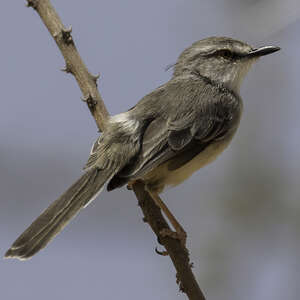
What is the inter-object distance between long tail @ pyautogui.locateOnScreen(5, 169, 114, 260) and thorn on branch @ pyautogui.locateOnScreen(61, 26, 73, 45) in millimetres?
1002

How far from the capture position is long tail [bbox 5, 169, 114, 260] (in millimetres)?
4445

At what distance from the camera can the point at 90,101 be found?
5.04m

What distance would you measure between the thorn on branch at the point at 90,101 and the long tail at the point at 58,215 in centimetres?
50

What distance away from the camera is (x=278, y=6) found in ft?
18.5

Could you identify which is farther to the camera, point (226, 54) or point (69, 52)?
point (226, 54)

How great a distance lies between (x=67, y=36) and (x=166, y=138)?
1.10 meters

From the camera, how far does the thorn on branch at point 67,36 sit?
485cm

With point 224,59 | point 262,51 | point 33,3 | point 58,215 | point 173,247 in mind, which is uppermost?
point 33,3

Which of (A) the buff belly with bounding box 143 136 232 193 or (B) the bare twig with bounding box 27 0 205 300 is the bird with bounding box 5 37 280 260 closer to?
(A) the buff belly with bounding box 143 136 232 193

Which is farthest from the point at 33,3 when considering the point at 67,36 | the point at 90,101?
the point at 90,101

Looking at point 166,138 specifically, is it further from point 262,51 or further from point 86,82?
point 262,51

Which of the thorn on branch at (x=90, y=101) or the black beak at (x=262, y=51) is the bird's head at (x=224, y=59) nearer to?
the black beak at (x=262, y=51)

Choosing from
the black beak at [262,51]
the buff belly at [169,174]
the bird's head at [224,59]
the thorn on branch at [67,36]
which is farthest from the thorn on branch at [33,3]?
the black beak at [262,51]

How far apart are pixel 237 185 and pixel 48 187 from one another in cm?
195
